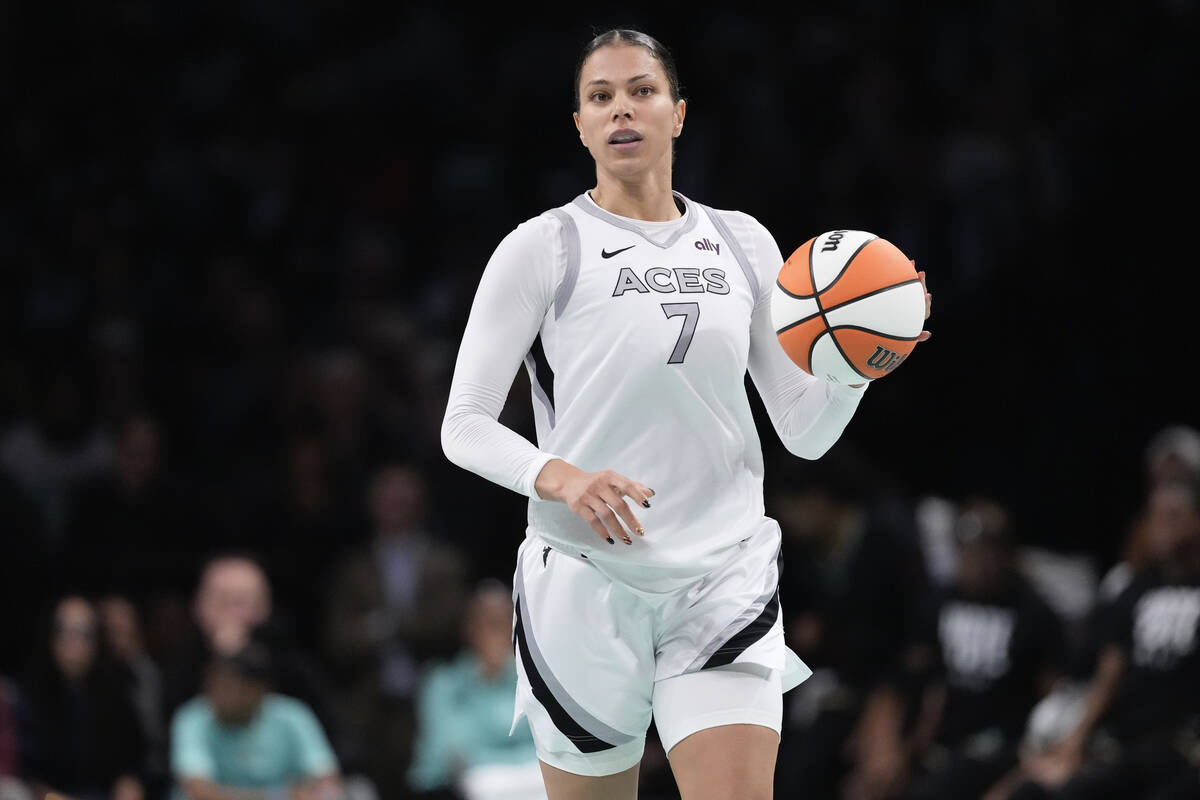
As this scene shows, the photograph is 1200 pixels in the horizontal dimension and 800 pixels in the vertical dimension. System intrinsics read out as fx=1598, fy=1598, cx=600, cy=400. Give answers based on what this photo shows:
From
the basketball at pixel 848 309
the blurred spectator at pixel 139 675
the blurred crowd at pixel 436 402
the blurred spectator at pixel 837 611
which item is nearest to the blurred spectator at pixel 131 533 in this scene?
the blurred crowd at pixel 436 402

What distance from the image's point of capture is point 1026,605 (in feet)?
30.5

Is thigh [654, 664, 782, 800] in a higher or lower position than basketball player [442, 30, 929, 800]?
lower

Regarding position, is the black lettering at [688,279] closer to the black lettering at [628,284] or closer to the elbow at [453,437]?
the black lettering at [628,284]

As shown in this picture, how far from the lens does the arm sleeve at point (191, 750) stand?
27.1ft

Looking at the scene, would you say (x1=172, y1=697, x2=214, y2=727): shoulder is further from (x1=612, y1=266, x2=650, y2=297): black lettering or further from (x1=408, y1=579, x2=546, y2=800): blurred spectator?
(x1=612, y1=266, x2=650, y2=297): black lettering

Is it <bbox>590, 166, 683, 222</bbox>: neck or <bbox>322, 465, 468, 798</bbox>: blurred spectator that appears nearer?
<bbox>590, 166, 683, 222</bbox>: neck

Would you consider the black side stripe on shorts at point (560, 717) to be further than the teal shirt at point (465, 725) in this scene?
No

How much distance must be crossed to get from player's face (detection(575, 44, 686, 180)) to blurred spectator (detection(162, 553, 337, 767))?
4.95m

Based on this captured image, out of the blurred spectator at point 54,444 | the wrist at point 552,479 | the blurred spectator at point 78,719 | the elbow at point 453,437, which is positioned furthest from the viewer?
the blurred spectator at point 54,444

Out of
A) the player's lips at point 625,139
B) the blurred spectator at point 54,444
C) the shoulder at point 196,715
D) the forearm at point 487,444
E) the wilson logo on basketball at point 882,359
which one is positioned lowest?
the shoulder at point 196,715

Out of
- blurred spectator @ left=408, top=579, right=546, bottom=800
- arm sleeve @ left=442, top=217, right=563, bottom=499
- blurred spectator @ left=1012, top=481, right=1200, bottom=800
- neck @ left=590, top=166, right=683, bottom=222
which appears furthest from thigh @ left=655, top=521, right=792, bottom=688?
blurred spectator @ left=408, top=579, right=546, bottom=800

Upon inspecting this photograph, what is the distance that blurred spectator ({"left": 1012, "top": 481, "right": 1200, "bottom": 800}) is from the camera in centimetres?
810

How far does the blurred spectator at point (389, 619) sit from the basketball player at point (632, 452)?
5625mm

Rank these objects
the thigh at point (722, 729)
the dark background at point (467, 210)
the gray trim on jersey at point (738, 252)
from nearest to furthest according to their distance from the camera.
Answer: the thigh at point (722, 729)
the gray trim on jersey at point (738, 252)
the dark background at point (467, 210)
